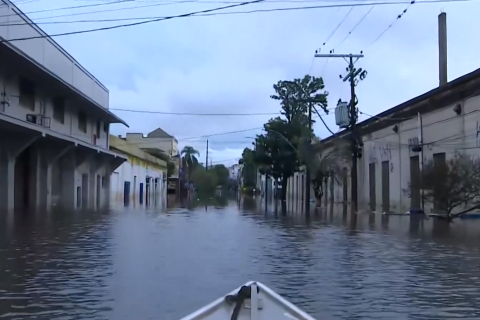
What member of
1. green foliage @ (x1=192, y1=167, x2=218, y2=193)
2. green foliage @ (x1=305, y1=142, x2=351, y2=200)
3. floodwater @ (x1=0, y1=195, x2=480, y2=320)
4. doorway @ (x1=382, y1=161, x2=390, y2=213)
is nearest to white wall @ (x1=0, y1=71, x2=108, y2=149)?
floodwater @ (x1=0, y1=195, x2=480, y2=320)

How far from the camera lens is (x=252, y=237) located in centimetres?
1916

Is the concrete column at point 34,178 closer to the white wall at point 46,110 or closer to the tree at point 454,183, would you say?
the white wall at point 46,110

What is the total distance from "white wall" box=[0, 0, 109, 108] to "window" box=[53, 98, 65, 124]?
1.21 metres

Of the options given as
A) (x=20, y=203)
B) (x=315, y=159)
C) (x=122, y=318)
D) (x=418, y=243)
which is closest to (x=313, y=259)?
(x=418, y=243)

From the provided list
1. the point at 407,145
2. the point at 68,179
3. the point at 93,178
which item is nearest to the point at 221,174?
the point at 93,178

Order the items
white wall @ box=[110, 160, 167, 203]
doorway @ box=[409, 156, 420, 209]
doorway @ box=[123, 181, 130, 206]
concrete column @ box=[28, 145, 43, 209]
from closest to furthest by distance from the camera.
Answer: doorway @ box=[409, 156, 420, 209], concrete column @ box=[28, 145, 43, 209], white wall @ box=[110, 160, 167, 203], doorway @ box=[123, 181, 130, 206]

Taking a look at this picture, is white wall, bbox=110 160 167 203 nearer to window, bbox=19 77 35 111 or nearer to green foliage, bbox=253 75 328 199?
green foliage, bbox=253 75 328 199

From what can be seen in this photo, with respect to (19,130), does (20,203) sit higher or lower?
lower

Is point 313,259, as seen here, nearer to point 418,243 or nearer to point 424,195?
point 418,243

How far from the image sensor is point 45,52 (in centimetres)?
3706

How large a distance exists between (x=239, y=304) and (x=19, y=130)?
89.0 feet

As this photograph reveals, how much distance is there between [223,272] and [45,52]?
28.3 meters

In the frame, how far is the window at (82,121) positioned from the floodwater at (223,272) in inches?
1046

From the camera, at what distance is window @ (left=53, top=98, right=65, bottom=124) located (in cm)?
3981
